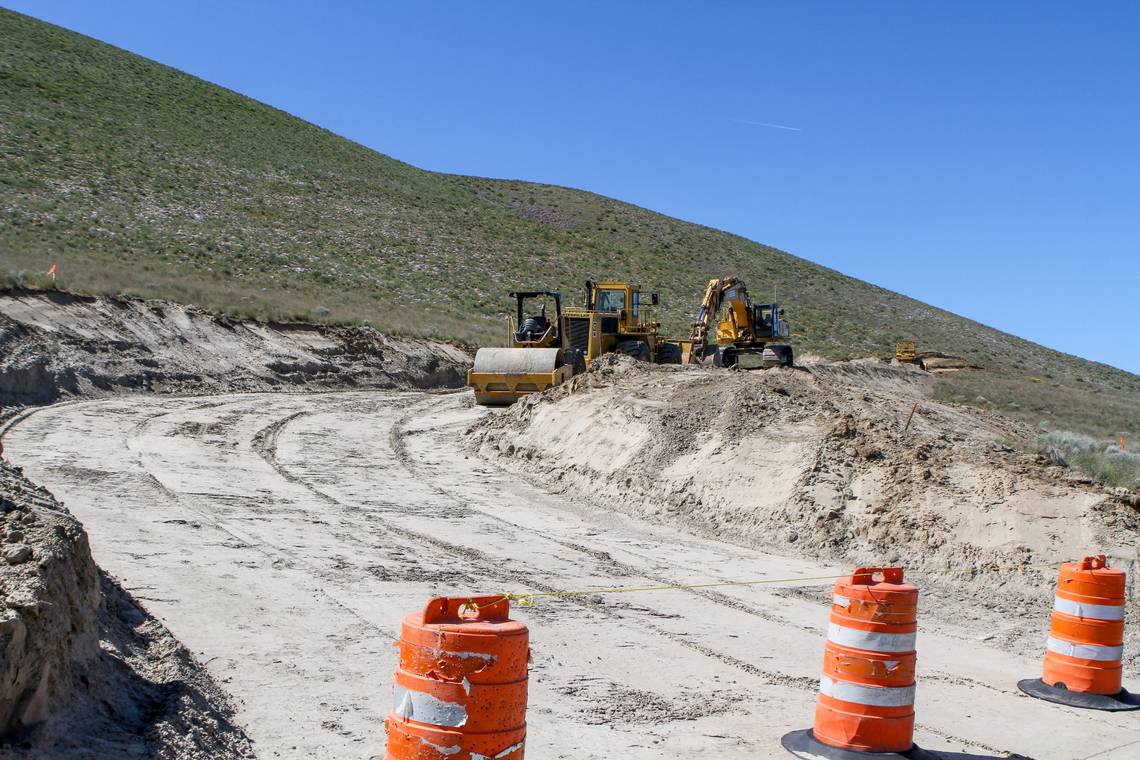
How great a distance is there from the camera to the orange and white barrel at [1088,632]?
23.1 ft

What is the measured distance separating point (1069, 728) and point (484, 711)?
4.40 m

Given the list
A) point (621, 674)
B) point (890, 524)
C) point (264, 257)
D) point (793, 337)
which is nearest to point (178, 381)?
point (890, 524)

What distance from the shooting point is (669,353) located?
27.7m

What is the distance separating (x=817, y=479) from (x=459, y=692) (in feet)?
30.5

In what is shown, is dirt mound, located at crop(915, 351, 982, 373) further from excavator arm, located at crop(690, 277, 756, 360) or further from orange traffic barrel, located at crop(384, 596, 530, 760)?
orange traffic barrel, located at crop(384, 596, 530, 760)

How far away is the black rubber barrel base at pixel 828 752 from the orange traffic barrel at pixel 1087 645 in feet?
6.19

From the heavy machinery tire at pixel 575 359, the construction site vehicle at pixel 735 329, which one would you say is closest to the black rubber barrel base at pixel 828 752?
the heavy machinery tire at pixel 575 359

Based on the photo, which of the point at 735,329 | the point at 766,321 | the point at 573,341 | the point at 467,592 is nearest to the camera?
the point at 467,592

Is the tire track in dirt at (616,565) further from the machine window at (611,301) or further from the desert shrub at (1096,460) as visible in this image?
the machine window at (611,301)

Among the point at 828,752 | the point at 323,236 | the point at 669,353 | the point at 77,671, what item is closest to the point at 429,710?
the point at 77,671

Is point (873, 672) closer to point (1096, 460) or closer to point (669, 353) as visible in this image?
point (1096, 460)

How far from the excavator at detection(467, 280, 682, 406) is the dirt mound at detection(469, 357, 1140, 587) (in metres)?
4.69

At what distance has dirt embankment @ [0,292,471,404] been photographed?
21.3 metres

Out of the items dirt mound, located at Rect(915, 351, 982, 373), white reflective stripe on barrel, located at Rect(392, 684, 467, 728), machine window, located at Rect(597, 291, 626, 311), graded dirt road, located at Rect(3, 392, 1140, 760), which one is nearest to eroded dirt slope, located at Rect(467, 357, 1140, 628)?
graded dirt road, located at Rect(3, 392, 1140, 760)
